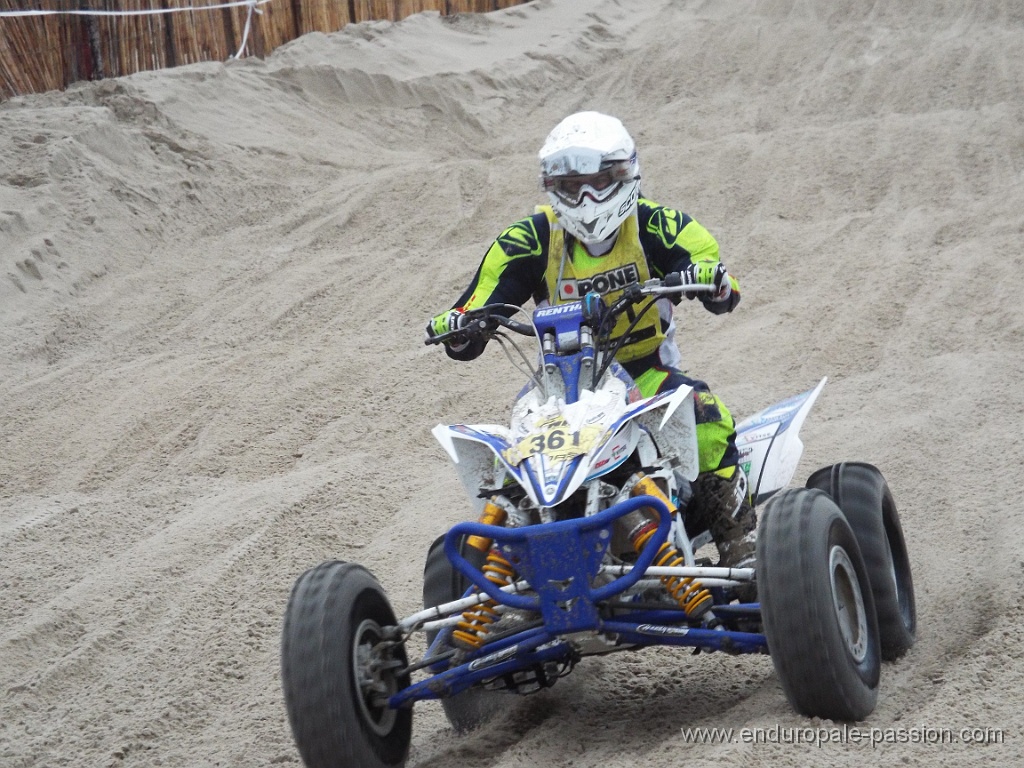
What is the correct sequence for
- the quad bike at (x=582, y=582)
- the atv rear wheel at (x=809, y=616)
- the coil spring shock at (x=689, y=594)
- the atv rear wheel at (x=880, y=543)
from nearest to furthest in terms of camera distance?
the atv rear wheel at (x=809, y=616) < the quad bike at (x=582, y=582) < the coil spring shock at (x=689, y=594) < the atv rear wheel at (x=880, y=543)

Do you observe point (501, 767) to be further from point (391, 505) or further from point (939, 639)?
point (391, 505)

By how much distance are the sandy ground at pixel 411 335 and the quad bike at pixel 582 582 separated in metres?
0.25

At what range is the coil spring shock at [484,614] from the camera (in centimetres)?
392

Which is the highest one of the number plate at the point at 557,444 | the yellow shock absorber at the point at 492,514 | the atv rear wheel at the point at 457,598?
the number plate at the point at 557,444

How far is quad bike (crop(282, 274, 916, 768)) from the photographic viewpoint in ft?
11.7

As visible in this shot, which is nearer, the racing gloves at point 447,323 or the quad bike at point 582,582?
the quad bike at point 582,582

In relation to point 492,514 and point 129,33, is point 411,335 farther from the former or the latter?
point 129,33

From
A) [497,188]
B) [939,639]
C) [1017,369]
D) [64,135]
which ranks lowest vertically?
[939,639]

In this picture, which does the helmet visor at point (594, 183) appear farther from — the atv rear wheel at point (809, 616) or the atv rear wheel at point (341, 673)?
the atv rear wheel at point (341, 673)

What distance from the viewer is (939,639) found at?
4473 mm

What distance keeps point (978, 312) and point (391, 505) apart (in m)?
3.97

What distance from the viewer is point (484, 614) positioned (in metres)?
3.96

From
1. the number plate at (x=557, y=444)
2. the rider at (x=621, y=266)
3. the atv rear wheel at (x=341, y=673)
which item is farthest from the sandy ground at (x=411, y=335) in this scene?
the number plate at (x=557, y=444)

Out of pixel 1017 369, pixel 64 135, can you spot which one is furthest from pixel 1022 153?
pixel 64 135
